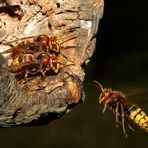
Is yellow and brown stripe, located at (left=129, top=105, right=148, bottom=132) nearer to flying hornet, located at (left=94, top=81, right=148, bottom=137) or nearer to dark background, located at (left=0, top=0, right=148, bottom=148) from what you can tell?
flying hornet, located at (left=94, top=81, right=148, bottom=137)

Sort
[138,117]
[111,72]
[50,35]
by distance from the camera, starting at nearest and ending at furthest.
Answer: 1. [50,35]
2. [138,117]
3. [111,72]

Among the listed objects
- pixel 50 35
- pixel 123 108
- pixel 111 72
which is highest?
pixel 50 35

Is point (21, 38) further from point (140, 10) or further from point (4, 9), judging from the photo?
A: point (140, 10)

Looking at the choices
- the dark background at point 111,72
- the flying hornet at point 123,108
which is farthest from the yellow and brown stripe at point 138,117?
the dark background at point 111,72

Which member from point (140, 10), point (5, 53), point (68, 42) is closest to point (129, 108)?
point (68, 42)

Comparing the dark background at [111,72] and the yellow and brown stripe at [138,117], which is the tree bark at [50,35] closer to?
the yellow and brown stripe at [138,117]

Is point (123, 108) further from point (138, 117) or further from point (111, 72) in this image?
point (111, 72)

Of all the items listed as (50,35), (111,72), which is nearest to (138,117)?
(50,35)
